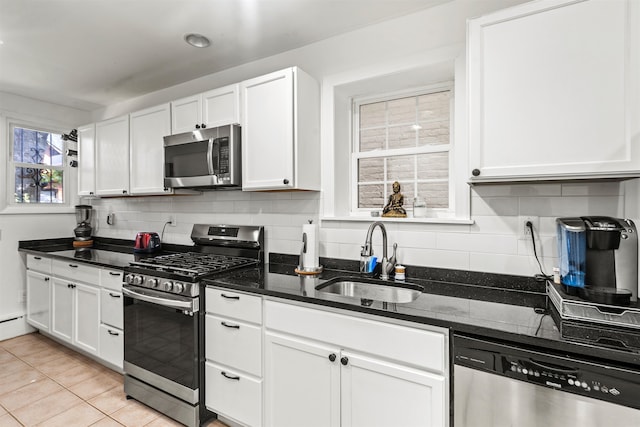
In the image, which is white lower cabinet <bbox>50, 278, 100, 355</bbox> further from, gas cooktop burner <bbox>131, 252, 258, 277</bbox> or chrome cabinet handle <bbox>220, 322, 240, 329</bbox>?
chrome cabinet handle <bbox>220, 322, 240, 329</bbox>

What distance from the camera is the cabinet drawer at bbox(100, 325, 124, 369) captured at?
2551mm

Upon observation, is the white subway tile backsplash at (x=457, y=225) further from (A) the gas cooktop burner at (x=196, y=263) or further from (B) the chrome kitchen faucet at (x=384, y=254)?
(A) the gas cooktop burner at (x=196, y=263)

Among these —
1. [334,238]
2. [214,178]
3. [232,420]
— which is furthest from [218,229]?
[232,420]

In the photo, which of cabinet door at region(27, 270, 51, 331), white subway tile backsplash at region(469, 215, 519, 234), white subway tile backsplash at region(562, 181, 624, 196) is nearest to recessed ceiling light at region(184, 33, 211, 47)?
white subway tile backsplash at region(469, 215, 519, 234)

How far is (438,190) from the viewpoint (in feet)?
7.27

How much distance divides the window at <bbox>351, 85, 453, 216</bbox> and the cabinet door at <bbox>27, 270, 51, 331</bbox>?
314cm

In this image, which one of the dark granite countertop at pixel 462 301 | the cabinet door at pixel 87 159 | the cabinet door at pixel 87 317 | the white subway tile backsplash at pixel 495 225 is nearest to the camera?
the dark granite countertop at pixel 462 301

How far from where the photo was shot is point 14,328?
353 centimetres

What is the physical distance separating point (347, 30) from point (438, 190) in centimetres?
126

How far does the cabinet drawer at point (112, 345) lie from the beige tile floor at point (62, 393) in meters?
0.19

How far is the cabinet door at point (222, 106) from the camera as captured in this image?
7.89 ft

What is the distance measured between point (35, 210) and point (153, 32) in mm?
2729

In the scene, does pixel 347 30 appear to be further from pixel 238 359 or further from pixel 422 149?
pixel 238 359

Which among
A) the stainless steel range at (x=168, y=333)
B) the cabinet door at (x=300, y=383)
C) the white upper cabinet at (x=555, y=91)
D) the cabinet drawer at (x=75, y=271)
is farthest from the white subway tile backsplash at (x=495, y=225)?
the cabinet drawer at (x=75, y=271)
